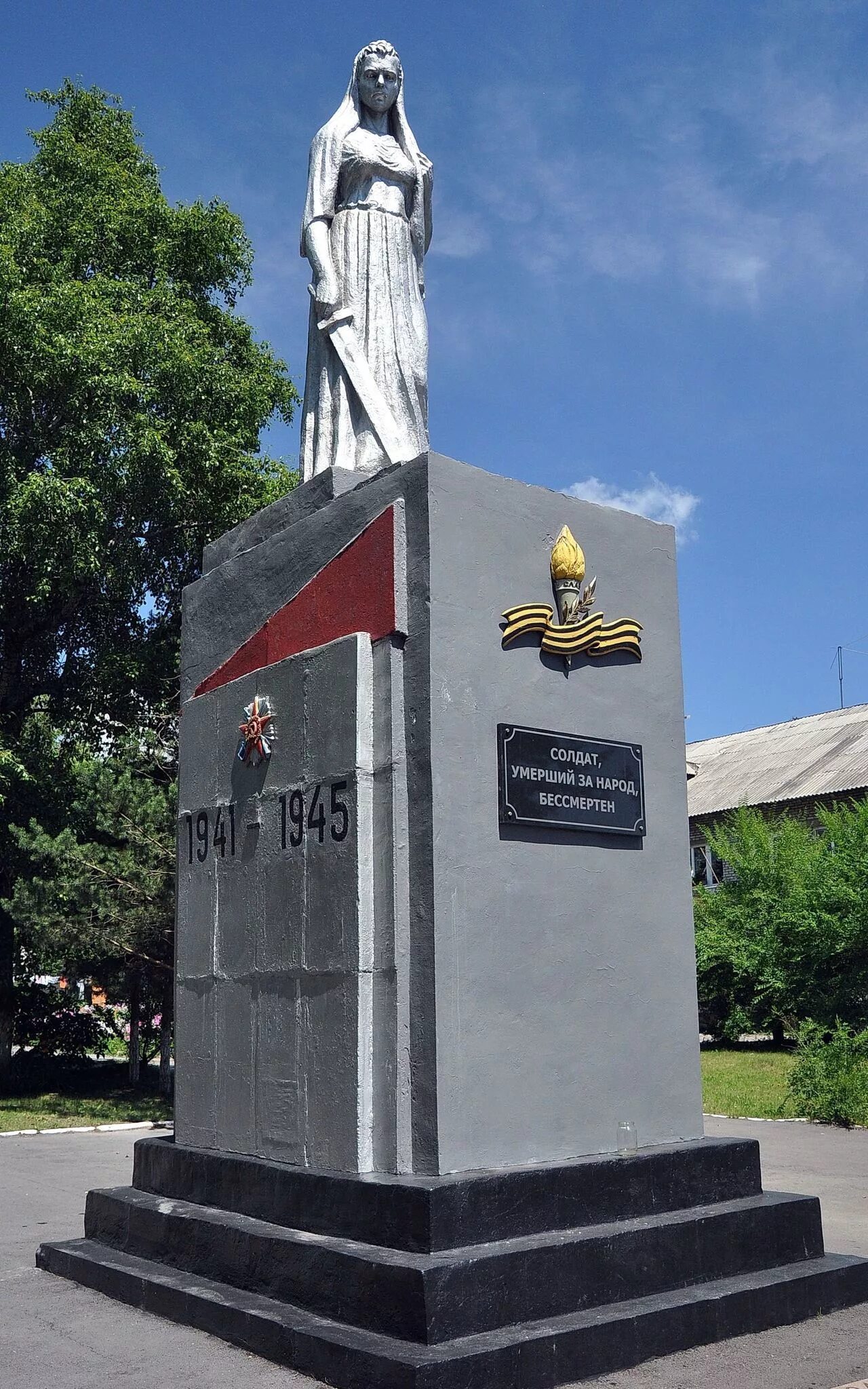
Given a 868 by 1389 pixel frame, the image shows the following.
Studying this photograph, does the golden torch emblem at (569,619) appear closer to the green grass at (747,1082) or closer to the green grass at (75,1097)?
the green grass at (747,1082)

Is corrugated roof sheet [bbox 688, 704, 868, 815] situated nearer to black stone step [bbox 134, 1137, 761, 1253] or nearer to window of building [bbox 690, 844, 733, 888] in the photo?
window of building [bbox 690, 844, 733, 888]

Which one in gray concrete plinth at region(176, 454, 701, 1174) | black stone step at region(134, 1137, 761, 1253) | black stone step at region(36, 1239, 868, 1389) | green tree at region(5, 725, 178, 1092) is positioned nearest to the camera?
black stone step at region(36, 1239, 868, 1389)

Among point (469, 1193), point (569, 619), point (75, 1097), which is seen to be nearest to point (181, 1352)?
point (469, 1193)

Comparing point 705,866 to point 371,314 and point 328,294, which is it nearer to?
point 371,314

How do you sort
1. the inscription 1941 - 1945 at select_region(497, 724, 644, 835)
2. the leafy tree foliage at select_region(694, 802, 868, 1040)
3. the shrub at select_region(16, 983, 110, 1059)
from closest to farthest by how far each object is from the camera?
1. the inscription 1941 - 1945 at select_region(497, 724, 644, 835)
2. the leafy tree foliage at select_region(694, 802, 868, 1040)
3. the shrub at select_region(16, 983, 110, 1059)

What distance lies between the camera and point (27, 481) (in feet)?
50.3

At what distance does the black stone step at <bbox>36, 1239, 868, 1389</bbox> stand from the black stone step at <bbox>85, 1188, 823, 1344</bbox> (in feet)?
0.17

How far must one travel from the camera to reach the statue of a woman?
6703 mm

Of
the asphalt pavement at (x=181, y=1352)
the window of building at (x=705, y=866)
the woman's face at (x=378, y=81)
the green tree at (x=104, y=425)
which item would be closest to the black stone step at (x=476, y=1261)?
the asphalt pavement at (x=181, y=1352)

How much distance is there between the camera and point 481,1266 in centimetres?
446

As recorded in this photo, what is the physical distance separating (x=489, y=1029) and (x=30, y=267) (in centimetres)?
1511

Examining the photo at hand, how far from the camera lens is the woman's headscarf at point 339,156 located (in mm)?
6895

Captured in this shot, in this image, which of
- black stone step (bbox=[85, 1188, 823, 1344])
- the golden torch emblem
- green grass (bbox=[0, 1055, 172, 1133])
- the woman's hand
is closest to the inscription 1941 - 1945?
the golden torch emblem

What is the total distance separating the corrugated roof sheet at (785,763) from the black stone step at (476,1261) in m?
21.2
